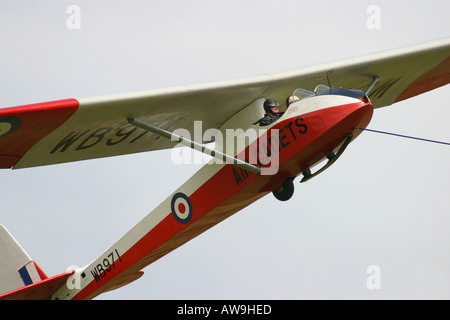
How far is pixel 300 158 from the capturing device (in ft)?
41.4

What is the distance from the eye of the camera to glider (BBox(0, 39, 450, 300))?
485 inches

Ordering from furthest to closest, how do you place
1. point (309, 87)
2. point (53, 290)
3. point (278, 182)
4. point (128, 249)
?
point (53, 290), point (128, 249), point (309, 87), point (278, 182)

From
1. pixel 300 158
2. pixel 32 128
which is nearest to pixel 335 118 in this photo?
pixel 300 158

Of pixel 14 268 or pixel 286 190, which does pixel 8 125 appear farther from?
pixel 14 268

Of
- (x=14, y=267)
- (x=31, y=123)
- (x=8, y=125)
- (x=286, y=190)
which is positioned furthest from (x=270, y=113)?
(x=14, y=267)

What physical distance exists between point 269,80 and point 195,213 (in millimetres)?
2489

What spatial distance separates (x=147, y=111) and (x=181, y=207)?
6.53 ft

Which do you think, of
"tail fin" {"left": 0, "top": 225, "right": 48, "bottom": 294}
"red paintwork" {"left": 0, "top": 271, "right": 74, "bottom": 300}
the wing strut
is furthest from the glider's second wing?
"tail fin" {"left": 0, "top": 225, "right": 48, "bottom": 294}

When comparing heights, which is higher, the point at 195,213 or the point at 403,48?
the point at 403,48

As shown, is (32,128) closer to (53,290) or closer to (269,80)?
(269,80)

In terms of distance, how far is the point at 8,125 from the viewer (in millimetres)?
12117

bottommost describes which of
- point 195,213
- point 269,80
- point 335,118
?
point 195,213

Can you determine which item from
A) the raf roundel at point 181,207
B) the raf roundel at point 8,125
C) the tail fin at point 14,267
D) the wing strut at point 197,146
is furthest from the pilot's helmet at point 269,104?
the tail fin at point 14,267

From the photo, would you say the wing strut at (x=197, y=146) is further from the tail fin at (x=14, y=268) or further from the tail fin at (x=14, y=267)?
the tail fin at (x=14, y=267)
